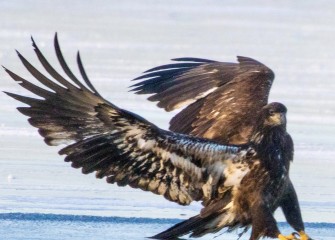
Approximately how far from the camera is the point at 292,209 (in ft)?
21.1

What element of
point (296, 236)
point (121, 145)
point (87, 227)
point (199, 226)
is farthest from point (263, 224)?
point (87, 227)

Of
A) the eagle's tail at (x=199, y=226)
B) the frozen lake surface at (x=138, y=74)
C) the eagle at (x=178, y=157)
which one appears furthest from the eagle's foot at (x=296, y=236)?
the frozen lake surface at (x=138, y=74)

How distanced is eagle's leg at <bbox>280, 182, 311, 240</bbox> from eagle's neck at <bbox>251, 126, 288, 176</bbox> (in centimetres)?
19

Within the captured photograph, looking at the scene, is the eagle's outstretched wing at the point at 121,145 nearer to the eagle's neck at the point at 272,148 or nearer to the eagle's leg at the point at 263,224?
the eagle's neck at the point at 272,148

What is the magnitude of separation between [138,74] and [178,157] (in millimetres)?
5820

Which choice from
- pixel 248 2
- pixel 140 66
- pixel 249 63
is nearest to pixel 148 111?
pixel 140 66

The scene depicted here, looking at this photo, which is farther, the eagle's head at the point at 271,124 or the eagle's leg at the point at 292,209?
the eagle's leg at the point at 292,209

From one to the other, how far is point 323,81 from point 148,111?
2316 millimetres

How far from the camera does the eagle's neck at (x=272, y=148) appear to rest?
20.5 feet

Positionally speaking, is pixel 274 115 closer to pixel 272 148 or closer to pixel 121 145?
pixel 272 148

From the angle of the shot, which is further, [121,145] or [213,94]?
[213,94]

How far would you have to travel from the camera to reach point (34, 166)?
851cm

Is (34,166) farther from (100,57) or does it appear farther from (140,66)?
(100,57)

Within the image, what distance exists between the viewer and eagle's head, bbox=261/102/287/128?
6.25 m
